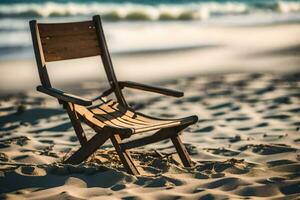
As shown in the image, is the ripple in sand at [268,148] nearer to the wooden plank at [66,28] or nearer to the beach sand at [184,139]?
the beach sand at [184,139]

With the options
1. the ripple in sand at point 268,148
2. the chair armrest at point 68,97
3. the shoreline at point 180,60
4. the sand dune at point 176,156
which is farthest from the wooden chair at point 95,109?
the shoreline at point 180,60

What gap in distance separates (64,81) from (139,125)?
5432mm

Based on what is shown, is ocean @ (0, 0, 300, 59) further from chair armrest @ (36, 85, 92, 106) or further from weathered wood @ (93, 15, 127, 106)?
chair armrest @ (36, 85, 92, 106)

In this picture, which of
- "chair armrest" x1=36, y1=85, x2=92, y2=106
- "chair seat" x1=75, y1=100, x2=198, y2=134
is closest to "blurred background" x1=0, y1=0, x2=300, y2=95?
"chair seat" x1=75, y1=100, x2=198, y2=134

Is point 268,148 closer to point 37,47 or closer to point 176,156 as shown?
point 176,156

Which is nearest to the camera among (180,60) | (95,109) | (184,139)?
(95,109)

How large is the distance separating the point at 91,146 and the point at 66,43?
116 centimetres

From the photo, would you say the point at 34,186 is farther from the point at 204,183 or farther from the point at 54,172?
the point at 204,183

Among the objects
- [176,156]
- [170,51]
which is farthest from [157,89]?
[170,51]

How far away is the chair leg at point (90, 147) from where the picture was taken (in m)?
3.72

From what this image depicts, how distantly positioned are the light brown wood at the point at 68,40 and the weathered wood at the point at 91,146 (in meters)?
0.91

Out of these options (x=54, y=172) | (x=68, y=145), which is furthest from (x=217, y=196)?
(x=68, y=145)

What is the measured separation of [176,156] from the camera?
457 centimetres

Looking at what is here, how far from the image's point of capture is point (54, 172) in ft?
12.9
